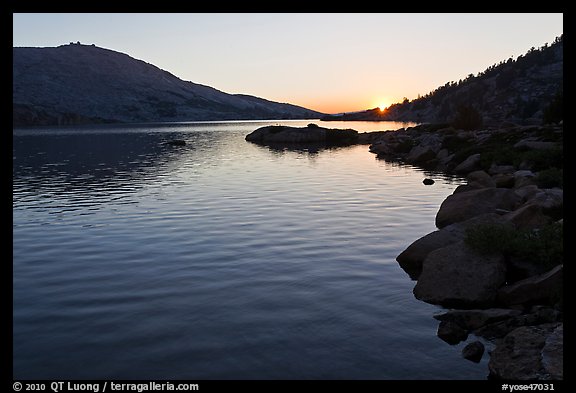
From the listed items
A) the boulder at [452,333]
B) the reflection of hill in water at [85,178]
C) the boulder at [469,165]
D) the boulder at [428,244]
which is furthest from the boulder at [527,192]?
the boulder at [469,165]

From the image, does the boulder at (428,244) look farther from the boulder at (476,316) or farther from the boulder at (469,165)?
the boulder at (469,165)

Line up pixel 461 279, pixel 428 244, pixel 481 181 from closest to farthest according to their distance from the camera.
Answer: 1. pixel 461 279
2. pixel 428 244
3. pixel 481 181

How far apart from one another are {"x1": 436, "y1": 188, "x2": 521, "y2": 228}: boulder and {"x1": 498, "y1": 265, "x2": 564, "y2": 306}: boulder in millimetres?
7044

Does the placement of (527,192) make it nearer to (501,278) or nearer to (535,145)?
(501,278)

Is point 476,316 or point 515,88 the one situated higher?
point 515,88

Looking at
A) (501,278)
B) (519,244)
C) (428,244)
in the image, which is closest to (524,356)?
(501,278)

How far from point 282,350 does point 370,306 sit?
3042mm

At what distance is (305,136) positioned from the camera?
90125 mm

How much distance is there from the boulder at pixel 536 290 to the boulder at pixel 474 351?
2.43m

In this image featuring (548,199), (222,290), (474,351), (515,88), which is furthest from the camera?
(515,88)

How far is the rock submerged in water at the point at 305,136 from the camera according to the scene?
9015 cm

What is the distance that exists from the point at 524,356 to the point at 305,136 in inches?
3266

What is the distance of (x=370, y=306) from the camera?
11594 mm
